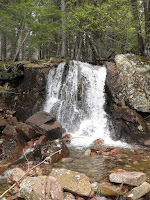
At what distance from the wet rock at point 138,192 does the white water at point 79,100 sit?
4.67 meters

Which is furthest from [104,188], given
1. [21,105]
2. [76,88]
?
[21,105]

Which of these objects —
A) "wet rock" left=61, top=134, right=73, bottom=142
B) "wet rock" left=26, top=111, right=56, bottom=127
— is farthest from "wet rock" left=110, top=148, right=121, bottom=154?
"wet rock" left=26, top=111, right=56, bottom=127

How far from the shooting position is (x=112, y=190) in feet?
12.2

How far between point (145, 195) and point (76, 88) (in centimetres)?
798

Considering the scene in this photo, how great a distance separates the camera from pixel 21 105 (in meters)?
10.9

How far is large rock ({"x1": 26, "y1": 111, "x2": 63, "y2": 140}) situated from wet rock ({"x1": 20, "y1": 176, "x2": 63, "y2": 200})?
4.28 meters

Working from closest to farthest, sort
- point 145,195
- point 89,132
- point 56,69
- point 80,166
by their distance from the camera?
point 145,195 → point 80,166 → point 89,132 → point 56,69

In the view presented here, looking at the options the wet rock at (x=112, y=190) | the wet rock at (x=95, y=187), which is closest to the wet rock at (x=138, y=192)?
the wet rock at (x=112, y=190)

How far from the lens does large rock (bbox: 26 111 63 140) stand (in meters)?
7.71

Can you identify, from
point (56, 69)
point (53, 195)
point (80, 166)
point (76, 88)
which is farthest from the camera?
point (56, 69)

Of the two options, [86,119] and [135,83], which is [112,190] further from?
[135,83]

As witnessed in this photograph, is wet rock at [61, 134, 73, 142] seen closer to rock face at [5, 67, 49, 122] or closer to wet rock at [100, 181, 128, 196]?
rock face at [5, 67, 49, 122]

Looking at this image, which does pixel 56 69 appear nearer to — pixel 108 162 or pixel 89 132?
pixel 89 132

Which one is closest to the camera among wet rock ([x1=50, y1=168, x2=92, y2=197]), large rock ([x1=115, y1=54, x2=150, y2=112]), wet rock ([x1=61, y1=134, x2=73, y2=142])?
wet rock ([x1=50, y1=168, x2=92, y2=197])
